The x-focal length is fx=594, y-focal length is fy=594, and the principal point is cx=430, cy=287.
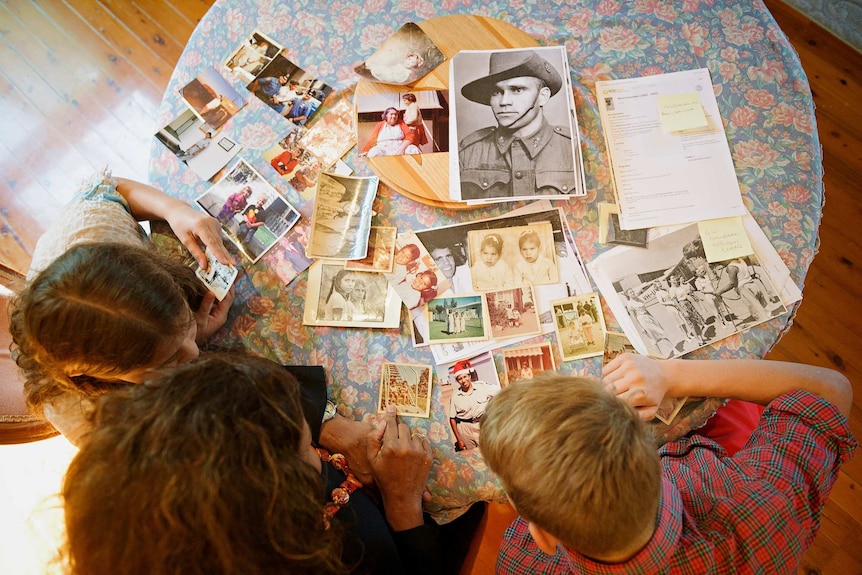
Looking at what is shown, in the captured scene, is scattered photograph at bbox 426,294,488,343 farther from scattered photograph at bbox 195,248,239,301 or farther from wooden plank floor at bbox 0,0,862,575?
wooden plank floor at bbox 0,0,862,575

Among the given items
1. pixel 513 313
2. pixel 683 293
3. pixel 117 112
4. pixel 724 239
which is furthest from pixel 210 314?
pixel 117 112

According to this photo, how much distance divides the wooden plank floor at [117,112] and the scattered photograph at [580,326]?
1063mm

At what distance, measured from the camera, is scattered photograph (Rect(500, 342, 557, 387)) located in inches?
49.8

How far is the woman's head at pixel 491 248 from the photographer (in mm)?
1348

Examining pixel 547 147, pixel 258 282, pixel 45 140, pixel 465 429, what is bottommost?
pixel 465 429

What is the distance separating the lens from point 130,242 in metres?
1.32

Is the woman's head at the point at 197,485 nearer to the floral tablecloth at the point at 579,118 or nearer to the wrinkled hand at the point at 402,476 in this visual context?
the wrinkled hand at the point at 402,476

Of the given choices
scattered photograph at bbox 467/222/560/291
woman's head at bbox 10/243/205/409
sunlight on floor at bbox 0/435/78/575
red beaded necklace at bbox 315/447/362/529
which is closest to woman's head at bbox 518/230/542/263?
scattered photograph at bbox 467/222/560/291

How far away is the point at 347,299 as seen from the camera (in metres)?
1.36

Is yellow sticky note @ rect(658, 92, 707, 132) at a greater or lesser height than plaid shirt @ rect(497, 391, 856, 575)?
greater

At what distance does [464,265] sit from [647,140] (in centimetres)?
52

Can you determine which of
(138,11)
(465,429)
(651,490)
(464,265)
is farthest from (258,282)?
(138,11)

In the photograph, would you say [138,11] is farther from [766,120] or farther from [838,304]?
[838,304]

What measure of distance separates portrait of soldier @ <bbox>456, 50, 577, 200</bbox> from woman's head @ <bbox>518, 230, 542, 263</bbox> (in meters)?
0.09
